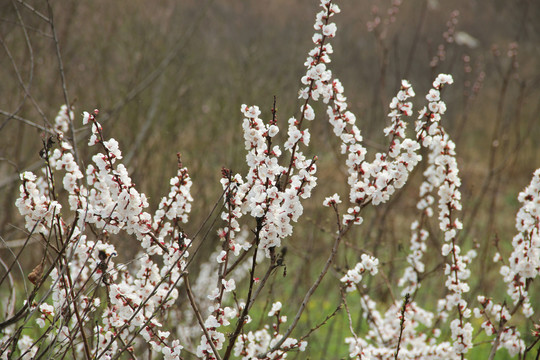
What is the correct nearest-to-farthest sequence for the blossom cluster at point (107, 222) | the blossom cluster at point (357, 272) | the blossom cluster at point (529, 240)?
the blossom cluster at point (107, 222) → the blossom cluster at point (357, 272) → the blossom cluster at point (529, 240)

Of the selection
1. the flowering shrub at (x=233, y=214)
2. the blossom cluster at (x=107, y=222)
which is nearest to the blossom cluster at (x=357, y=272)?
the flowering shrub at (x=233, y=214)

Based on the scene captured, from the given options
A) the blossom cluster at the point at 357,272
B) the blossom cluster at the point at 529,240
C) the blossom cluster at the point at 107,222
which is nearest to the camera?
the blossom cluster at the point at 107,222

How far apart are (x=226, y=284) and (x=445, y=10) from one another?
12.2m

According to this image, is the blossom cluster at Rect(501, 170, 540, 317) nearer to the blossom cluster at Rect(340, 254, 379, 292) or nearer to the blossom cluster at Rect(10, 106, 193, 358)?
the blossom cluster at Rect(340, 254, 379, 292)

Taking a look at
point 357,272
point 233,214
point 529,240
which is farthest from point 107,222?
point 529,240

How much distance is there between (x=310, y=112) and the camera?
7.77 ft

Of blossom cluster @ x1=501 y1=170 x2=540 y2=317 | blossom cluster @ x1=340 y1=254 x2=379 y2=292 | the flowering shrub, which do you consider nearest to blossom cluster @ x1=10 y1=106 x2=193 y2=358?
the flowering shrub

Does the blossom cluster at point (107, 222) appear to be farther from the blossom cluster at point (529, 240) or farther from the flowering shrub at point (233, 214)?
the blossom cluster at point (529, 240)

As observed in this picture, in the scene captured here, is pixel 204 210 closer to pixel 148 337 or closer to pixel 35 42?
pixel 35 42

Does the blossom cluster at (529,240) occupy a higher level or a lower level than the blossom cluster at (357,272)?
higher

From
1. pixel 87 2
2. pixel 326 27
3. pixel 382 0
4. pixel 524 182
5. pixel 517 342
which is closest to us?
pixel 326 27

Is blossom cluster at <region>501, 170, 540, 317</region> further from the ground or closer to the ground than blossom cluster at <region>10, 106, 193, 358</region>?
further from the ground

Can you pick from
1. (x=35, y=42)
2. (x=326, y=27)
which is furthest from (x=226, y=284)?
(x=35, y=42)

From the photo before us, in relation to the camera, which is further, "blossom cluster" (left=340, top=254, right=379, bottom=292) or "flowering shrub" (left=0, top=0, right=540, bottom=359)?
"blossom cluster" (left=340, top=254, right=379, bottom=292)
